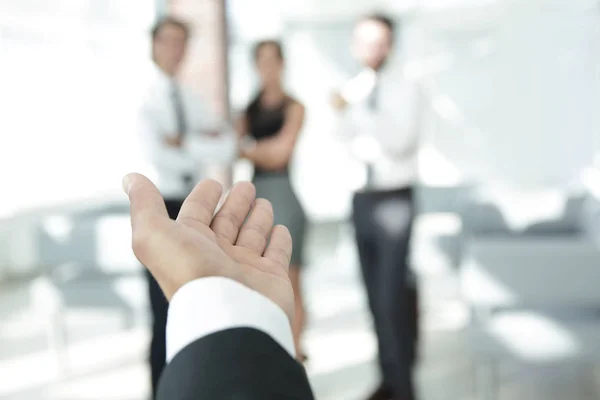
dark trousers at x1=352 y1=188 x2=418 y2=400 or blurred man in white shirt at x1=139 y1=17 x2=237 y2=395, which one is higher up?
blurred man in white shirt at x1=139 y1=17 x2=237 y2=395

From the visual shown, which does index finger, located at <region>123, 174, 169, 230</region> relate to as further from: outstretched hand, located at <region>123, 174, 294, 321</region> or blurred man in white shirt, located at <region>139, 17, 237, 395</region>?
blurred man in white shirt, located at <region>139, 17, 237, 395</region>

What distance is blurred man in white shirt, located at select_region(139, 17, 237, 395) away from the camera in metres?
1.66

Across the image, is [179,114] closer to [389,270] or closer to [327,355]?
[389,270]

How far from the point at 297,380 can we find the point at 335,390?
2185 millimetres

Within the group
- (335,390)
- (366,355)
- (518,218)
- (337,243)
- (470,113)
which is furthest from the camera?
(470,113)

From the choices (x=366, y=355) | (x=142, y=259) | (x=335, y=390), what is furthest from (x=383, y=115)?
(x=142, y=259)

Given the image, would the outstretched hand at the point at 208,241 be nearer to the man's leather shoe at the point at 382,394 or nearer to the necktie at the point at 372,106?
the necktie at the point at 372,106

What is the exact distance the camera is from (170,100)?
5.63 ft

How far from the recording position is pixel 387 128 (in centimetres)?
198

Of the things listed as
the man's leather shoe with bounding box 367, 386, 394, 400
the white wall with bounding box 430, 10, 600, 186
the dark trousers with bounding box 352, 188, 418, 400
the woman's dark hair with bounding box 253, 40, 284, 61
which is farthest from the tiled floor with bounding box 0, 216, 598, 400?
the white wall with bounding box 430, 10, 600, 186

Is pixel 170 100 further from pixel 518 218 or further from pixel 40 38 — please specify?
pixel 40 38

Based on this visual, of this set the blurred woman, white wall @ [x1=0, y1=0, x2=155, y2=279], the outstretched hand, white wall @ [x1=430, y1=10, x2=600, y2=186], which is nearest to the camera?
the outstretched hand

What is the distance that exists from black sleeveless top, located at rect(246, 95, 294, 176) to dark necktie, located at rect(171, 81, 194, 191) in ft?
1.10

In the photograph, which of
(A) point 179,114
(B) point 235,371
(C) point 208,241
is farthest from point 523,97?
(B) point 235,371
